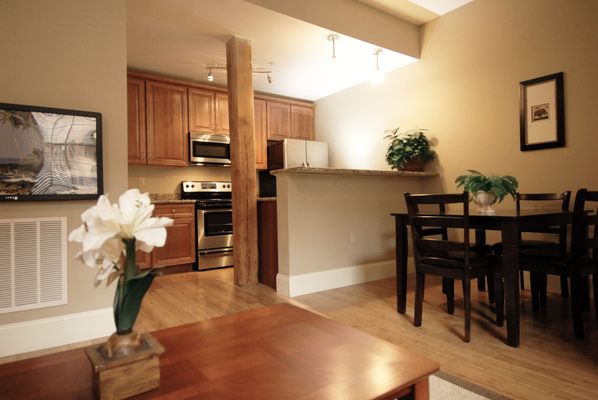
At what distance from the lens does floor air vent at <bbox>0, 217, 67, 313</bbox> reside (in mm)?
1990

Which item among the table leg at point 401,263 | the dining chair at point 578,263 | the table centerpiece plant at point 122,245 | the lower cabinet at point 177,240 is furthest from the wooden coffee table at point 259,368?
the lower cabinet at point 177,240

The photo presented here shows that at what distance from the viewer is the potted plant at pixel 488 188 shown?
7.66 feet

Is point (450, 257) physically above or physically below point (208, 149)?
below

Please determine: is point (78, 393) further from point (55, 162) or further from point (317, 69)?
point (317, 69)

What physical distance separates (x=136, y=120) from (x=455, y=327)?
159 inches

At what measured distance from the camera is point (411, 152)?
12.6ft

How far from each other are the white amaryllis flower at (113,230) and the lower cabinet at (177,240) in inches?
139

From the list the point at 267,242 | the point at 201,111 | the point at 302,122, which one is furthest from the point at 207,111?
the point at 267,242

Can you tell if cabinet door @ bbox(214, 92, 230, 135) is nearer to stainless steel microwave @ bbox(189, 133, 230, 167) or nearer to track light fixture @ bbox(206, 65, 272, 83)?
stainless steel microwave @ bbox(189, 133, 230, 167)

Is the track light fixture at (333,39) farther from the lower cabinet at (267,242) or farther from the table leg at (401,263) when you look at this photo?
the table leg at (401,263)

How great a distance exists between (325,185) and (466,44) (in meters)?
2.07

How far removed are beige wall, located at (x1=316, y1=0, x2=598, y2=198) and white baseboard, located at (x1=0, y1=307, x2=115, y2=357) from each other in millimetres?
3417

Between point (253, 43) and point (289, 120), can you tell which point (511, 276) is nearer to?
point (253, 43)

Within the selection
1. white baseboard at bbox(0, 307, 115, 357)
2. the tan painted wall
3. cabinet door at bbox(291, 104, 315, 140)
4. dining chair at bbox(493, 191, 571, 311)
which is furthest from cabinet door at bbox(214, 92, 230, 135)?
dining chair at bbox(493, 191, 571, 311)
